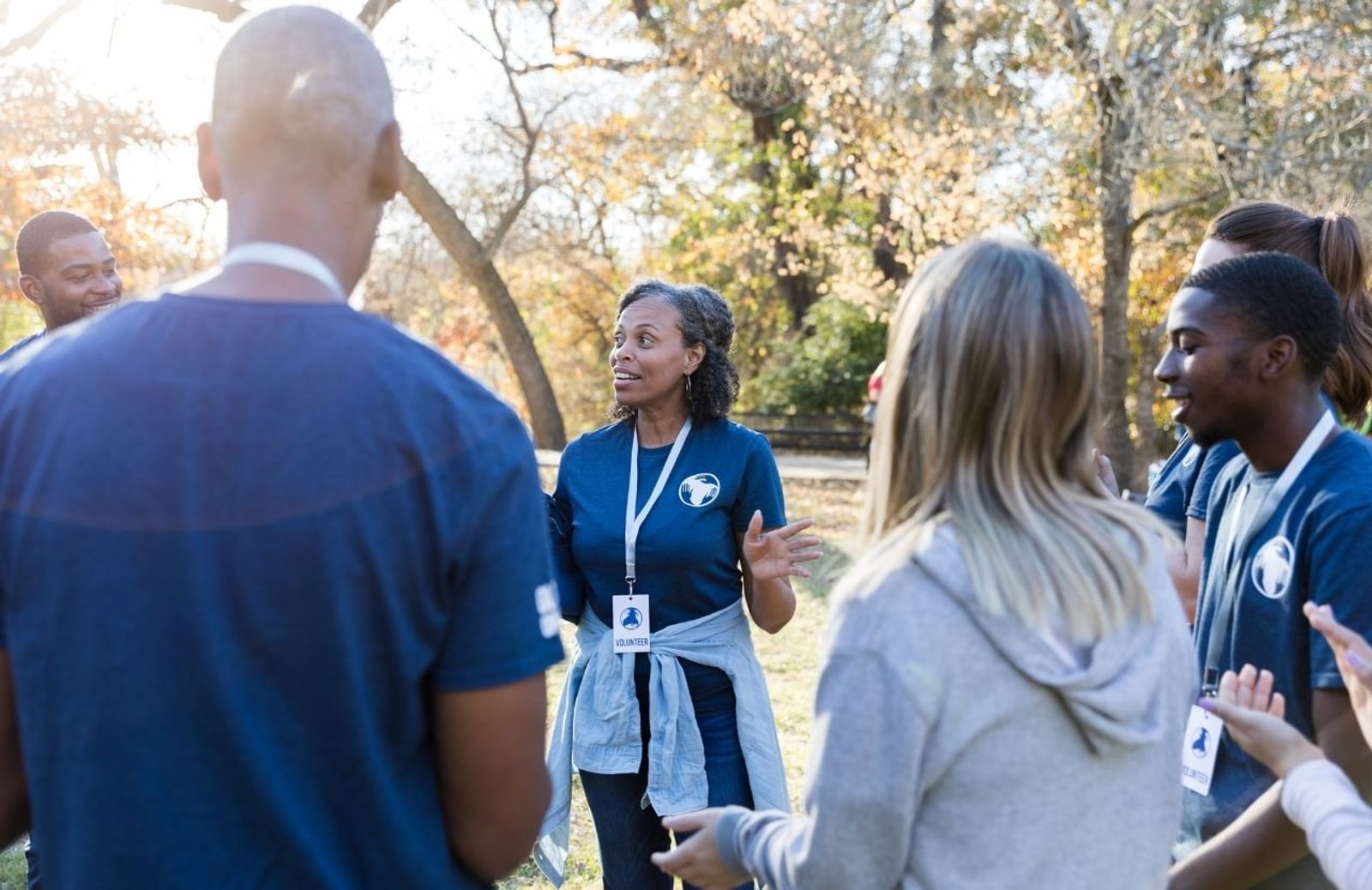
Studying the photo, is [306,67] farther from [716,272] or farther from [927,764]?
[716,272]

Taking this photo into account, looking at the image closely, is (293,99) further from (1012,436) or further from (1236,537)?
(1236,537)

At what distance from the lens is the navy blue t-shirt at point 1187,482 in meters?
2.97

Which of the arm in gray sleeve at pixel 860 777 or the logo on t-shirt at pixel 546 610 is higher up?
the logo on t-shirt at pixel 546 610

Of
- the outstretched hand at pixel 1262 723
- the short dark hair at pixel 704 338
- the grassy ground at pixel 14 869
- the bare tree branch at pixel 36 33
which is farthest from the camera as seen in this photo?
the bare tree branch at pixel 36 33

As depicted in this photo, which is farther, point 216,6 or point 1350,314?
point 216,6

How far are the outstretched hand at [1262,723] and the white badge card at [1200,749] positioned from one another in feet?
1.29

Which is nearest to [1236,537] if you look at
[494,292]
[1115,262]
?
[1115,262]

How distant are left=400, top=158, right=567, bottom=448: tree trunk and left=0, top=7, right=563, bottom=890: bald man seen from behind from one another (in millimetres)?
14171

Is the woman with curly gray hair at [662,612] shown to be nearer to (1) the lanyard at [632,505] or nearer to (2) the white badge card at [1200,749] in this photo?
(1) the lanyard at [632,505]

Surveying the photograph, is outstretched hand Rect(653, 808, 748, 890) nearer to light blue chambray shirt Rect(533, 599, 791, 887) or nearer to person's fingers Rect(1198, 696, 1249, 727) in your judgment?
person's fingers Rect(1198, 696, 1249, 727)

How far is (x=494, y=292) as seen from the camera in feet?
55.5

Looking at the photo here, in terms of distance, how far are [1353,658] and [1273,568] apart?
0.35 m

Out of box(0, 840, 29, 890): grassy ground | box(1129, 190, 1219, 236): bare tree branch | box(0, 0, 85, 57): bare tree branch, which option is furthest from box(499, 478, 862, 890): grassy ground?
box(0, 0, 85, 57): bare tree branch

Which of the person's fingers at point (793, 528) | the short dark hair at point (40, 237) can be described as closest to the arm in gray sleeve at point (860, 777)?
the person's fingers at point (793, 528)
